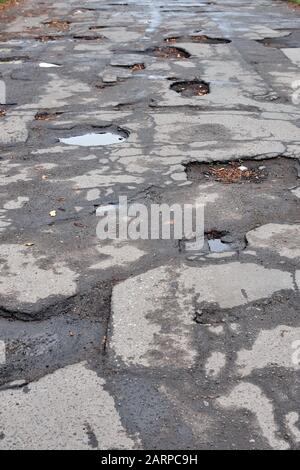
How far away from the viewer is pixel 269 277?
13.3ft

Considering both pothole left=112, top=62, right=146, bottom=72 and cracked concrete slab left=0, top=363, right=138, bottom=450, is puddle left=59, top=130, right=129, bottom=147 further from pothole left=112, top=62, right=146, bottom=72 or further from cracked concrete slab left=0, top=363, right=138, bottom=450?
cracked concrete slab left=0, top=363, right=138, bottom=450

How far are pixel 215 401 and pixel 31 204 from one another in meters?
2.81

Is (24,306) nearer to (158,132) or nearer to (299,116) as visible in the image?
(158,132)

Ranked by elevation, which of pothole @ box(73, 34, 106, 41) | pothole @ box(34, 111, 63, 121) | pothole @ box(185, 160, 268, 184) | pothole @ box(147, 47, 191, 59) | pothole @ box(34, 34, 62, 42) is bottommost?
pothole @ box(34, 111, 63, 121)

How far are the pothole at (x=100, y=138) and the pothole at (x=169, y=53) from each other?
13.6 ft

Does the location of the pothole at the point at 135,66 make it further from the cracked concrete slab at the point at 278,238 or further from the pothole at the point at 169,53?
the cracked concrete slab at the point at 278,238

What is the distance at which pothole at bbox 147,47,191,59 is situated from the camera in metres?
10.6

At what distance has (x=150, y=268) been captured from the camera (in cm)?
418

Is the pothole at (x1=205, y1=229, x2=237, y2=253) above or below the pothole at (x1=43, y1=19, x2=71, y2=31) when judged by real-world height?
below

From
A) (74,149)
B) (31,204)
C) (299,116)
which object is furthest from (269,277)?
(299,116)

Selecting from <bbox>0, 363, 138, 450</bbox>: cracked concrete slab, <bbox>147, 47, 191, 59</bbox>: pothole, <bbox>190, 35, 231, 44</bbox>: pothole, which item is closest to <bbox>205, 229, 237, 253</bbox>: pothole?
<bbox>0, 363, 138, 450</bbox>: cracked concrete slab

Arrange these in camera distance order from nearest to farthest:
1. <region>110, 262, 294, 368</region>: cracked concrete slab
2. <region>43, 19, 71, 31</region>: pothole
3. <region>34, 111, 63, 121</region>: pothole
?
<region>110, 262, 294, 368</region>: cracked concrete slab, <region>34, 111, 63, 121</region>: pothole, <region>43, 19, 71, 31</region>: pothole

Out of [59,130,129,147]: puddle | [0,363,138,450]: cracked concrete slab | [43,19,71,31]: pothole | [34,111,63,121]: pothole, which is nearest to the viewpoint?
[0,363,138,450]: cracked concrete slab

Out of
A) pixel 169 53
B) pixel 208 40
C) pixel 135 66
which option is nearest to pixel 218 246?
pixel 135 66
